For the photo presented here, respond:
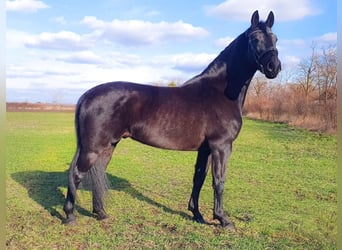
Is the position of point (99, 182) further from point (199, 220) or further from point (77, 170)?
point (199, 220)

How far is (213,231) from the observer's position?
3.84m

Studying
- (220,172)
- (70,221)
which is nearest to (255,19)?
(220,172)

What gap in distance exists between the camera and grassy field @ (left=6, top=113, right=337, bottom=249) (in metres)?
3.55

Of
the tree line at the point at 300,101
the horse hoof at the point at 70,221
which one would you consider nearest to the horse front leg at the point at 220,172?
the horse hoof at the point at 70,221

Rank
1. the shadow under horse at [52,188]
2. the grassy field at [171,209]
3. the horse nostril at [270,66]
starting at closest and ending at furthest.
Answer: the horse nostril at [270,66], the grassy field at [171,209], the shadow under horse at [52,188]

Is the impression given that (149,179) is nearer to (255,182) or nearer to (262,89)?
(255,182)

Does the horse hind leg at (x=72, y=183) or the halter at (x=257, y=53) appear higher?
the halter at (x=257, y=53)

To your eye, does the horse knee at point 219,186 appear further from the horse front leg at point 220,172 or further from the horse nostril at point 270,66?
the horse nostril at point 270,66

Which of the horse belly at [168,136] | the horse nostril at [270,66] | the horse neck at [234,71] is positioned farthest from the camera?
the horse neck at [234,71]

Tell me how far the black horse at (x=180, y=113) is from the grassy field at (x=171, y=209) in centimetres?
38

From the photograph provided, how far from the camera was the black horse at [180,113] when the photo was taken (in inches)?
146

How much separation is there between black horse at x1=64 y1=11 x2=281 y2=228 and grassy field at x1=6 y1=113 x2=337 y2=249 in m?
0.38

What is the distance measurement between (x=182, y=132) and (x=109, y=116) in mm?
872

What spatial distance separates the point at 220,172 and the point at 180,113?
86 centimetres
